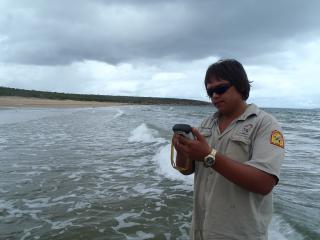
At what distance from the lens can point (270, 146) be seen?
6.84ft

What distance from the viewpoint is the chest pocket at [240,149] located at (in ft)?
7.09

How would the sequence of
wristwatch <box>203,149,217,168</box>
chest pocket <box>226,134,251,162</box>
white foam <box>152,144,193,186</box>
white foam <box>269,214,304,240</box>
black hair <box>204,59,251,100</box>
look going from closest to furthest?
1. wristwatch <box>203,149,217,168</box>
2. chest pocket <box>226,134,251,162</box>
3. black hair <box>204,59,251,100</box>
4. white foam <box>269,214,304,240</box>
5. white foam <box>152,144,193,186</box>

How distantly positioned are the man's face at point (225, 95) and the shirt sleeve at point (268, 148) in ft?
0.77

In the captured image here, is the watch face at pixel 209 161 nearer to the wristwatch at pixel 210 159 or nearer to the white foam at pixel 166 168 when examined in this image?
the wristwatch at pixel 210 159

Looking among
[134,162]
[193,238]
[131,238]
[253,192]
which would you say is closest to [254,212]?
[253,192]

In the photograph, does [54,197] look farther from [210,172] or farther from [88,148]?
[88,148]

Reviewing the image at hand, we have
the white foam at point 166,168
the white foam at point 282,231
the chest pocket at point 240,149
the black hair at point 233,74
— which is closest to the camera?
the chest pocket at point 240,149

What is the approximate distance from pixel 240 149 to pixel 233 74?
466 mm

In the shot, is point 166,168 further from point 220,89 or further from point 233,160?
point 233,160

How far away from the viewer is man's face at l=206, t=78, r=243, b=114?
90.8 inches

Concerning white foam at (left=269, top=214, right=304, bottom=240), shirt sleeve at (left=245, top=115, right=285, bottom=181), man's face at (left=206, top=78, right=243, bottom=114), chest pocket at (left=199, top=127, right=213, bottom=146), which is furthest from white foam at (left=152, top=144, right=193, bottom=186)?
shirt sleeve at (left=245, top=115, right=285, bottom=181)

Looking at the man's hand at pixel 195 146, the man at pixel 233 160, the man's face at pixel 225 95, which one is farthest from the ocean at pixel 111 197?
the man's hand at pixel 195 146

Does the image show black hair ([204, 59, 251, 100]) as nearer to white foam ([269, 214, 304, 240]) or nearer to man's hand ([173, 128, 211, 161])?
man's hand ([173, 128, 211, 161])

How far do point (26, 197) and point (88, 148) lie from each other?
6.64 meters
